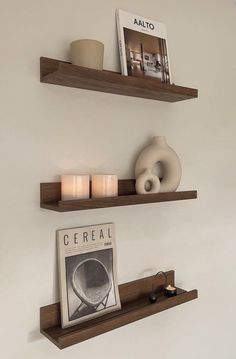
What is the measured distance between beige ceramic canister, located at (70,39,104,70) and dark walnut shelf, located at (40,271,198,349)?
827 millimetres

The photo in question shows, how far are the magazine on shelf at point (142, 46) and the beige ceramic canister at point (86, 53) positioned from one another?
0.56ft

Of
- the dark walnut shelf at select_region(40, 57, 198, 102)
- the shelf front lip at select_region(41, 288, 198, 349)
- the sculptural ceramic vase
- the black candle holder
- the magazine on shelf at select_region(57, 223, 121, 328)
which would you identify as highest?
the dark walnut shelf at select_region(40, 57, 198, 102)

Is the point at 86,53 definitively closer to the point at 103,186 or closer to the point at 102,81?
the point at 102,81

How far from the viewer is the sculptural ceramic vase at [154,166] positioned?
1245mm

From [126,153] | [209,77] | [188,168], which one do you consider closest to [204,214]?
[188,168]

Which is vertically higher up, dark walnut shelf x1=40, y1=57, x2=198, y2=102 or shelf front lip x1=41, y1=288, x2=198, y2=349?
dark walnut shelf x1=40, y1=57, x2=198, y2=102

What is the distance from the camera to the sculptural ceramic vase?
1.25 meters

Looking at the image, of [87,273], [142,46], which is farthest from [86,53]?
[87,273]

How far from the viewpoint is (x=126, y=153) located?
51.8 inches

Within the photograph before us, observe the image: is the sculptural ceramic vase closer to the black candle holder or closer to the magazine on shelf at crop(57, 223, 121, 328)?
the magazine on shelf at crop(57, 223, 121, 328)

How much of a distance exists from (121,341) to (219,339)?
0.68m

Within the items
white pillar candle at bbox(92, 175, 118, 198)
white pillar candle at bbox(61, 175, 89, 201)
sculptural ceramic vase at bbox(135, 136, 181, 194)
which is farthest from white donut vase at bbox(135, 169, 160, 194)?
white pillar candle at bbox(61, 175, 89, 201)

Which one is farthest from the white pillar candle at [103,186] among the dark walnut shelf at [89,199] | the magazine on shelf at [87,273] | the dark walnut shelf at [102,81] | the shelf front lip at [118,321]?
the shelf front lip at [118,321]

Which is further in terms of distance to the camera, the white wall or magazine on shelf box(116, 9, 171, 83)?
magazine on shelf box(116, 9, 171, 83)
